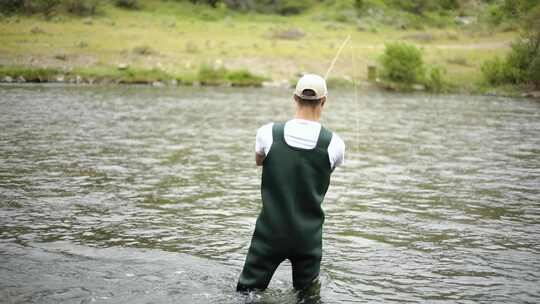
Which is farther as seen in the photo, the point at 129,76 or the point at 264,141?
the point at 129,76

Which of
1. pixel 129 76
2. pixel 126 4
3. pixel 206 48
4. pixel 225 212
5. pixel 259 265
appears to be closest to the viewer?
pixel 259 265

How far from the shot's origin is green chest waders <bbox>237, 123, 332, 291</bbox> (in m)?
5.55

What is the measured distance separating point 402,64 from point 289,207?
39341 millimetres

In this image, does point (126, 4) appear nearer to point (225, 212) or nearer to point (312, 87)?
point (225, 212)

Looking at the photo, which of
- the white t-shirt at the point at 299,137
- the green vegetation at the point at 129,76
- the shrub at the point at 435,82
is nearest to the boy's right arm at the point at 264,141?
the white t-shirt at the point at 299,137

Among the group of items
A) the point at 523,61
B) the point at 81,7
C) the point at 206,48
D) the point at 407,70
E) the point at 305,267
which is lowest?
the point at 305,267

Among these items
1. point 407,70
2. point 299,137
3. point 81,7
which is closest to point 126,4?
point 81,7

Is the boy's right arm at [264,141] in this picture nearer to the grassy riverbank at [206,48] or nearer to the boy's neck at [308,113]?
the boy's neck at [308,113]

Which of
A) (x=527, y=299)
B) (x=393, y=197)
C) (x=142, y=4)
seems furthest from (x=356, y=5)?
(x=527, y=299)

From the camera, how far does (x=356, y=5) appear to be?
80375 mm

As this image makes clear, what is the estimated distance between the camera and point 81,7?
198ft

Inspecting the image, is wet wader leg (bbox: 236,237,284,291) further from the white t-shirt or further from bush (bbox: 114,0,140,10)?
bush (bbox: 114,0,140,10)

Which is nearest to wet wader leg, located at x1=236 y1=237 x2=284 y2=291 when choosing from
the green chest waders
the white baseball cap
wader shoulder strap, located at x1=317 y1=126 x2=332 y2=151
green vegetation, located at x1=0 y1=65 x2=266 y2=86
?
the green chest waders

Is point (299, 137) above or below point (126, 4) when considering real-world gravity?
below
